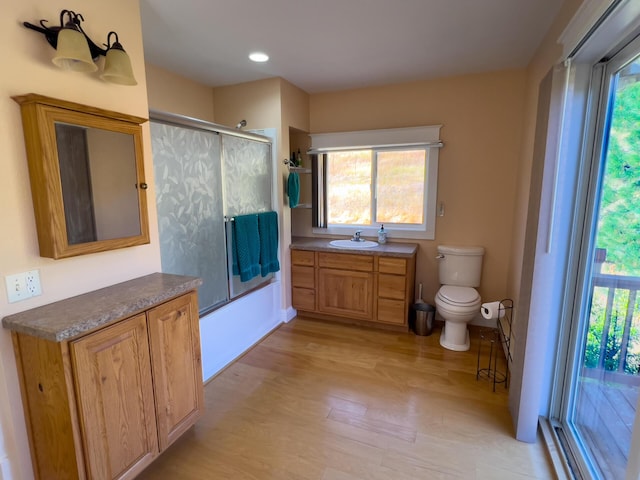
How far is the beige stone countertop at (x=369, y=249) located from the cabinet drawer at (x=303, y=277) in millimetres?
224

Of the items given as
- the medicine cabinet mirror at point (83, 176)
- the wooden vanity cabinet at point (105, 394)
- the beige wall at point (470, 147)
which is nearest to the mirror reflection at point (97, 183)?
the medicine cabinet mirror at point (83, 176)

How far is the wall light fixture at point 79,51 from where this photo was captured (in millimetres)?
1247

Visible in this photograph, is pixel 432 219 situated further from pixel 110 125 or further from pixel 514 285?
pixel 110 125

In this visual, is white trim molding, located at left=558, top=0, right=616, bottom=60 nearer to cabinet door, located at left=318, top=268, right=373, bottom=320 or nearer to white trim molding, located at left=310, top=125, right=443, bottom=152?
white trim molding, located at left=310, top=125, right=443, bottom=152

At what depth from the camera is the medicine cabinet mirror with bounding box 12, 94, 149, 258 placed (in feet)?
4.13

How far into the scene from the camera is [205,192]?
236 cm

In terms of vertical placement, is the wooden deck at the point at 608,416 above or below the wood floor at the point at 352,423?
above

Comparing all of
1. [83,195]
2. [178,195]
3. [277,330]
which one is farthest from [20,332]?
[277,330]

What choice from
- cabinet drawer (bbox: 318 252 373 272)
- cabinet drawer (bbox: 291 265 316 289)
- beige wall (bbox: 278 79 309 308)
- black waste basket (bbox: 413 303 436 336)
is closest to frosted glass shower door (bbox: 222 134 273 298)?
beige wall (bbox: 278 79 309 308)

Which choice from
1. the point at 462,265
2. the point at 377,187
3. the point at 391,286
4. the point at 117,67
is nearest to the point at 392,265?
the point at 391,286

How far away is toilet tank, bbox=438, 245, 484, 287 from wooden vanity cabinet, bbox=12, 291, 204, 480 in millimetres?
2390

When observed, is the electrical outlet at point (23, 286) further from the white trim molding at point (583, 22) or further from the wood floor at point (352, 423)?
the white trim molding at point (583, 22)

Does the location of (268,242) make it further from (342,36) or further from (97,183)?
(342,36)

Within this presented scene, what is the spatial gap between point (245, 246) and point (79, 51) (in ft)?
5.50
